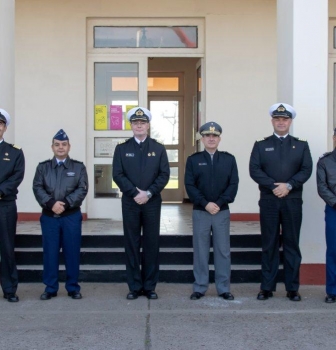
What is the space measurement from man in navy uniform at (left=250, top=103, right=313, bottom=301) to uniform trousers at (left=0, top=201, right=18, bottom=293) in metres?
2.63

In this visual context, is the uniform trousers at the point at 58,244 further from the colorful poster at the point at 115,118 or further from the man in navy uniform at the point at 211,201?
the colorful poster at the point at 115,118

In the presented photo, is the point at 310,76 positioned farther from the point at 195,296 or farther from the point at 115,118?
the point at 115,118

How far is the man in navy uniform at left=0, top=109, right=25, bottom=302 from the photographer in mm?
6477

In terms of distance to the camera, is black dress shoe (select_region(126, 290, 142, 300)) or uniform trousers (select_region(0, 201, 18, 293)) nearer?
uniform trousers (select_region(0, 201, 18, 293))

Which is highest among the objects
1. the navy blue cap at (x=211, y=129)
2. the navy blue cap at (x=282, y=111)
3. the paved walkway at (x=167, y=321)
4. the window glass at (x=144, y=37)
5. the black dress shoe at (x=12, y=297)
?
the window glass at (x=144, y=37)

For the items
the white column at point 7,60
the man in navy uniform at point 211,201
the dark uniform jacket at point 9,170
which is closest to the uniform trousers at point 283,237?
the man in navy uniform at point 211,201

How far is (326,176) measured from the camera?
6.55 meters

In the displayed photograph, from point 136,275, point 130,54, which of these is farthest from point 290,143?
point 130,54

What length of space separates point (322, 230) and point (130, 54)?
436cm

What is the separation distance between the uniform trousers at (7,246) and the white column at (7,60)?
1124 mm

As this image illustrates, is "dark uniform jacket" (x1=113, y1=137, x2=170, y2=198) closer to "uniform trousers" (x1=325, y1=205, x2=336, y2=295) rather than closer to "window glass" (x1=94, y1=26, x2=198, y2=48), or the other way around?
"uniform trousers" (x1=325, y1=205, x2=336, y2=295)

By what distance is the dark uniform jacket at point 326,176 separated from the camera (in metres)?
6.47

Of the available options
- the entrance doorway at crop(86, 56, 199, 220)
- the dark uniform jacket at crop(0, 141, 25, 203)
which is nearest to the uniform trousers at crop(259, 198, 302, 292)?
the dark uniform jacket at crop(0, 141, 25, 203)

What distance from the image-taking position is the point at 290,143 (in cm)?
663
